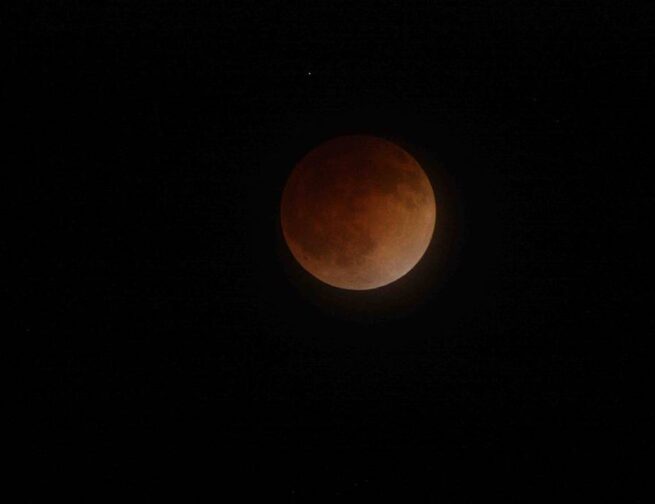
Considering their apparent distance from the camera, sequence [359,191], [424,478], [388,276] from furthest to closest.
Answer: [424,478], [388,276], [359,191]

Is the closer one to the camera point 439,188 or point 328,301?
point 439,188

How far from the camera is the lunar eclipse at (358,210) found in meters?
3.56

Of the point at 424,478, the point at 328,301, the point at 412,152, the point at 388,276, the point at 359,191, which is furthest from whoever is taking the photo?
the point at 424,478

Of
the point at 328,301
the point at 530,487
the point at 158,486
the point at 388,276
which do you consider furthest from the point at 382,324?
the point at 158,486

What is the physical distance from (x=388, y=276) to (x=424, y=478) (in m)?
1.82

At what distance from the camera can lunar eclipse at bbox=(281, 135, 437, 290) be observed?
3559 mm

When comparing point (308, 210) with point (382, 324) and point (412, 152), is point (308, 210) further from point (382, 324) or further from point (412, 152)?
point (382, 324)

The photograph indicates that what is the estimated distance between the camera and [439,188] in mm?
4215

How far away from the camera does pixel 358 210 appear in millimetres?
3545

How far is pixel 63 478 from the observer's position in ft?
15.2

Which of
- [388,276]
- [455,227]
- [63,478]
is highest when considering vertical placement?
[455,227]

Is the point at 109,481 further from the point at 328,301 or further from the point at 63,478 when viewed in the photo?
the point at 328,301

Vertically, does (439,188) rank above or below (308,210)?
above

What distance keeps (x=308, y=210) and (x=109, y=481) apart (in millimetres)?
2621
